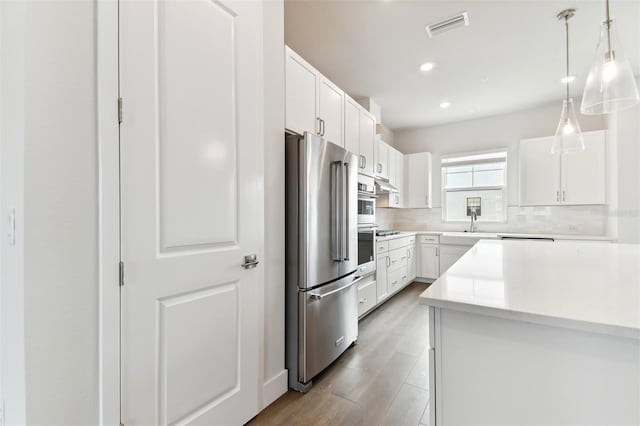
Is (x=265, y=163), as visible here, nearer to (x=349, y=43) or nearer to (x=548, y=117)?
(x=349, y=43)

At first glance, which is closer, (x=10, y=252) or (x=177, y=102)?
(x=10, y=252)

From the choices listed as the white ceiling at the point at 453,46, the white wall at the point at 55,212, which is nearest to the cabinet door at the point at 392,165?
the white ceiling at the point at 453,46

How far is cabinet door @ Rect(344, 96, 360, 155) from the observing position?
9.40ft

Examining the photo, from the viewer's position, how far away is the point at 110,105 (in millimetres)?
1068

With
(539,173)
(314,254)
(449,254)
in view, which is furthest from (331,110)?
(539,173)

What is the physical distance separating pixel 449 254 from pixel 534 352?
399 cm

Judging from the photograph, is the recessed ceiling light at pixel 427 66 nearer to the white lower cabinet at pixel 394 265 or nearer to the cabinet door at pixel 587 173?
the white lower cabinet at pixel 394 265

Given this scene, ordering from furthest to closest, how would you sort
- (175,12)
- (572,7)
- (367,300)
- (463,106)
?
(463,106) → (367,300) → (572,7) → (175,12)

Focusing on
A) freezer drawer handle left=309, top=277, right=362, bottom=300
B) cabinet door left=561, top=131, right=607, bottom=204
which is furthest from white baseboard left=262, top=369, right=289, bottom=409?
cabinet door left=561, top=131, right=607, bottom=204

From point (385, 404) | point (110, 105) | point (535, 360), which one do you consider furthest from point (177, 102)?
point (385, 404)

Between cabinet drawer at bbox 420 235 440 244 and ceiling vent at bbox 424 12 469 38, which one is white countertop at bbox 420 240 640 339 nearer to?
ceiling vent at bbox 424 12 469 38

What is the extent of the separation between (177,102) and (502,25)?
9.33ft

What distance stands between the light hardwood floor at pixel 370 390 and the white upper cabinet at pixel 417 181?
2.82 metres

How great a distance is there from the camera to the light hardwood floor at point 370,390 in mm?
1644
